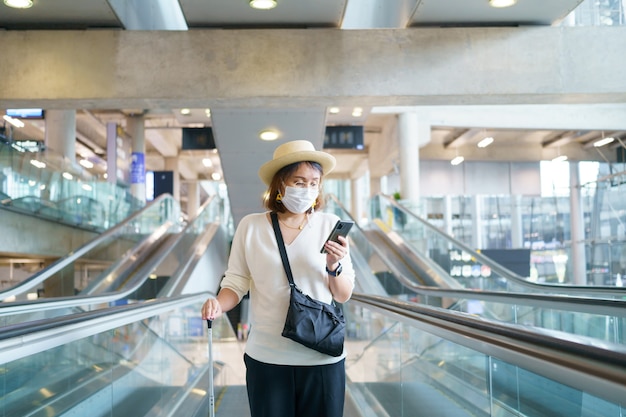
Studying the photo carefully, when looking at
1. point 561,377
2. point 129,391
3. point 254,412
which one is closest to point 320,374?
point 254,412

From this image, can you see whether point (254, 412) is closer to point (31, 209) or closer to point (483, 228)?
point (31, 209)

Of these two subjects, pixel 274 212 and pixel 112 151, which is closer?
pixel 274 212

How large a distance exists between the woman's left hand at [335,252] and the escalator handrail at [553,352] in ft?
1.64

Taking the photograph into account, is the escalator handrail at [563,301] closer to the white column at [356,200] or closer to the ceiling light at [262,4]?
the ceiling light at [262,4]

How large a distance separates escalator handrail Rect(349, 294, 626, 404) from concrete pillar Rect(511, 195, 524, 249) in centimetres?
2598

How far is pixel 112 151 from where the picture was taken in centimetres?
2195

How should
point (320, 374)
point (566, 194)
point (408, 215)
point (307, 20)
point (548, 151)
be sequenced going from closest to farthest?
point (320, 374) → point (307, 20) → point (408, 215) → point (566, 194) → point (548, 151)

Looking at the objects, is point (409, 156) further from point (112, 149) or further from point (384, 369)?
point (384, 369)

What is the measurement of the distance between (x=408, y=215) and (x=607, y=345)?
536 inches

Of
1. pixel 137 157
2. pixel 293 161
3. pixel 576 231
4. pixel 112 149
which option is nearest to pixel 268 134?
pixel 293 161

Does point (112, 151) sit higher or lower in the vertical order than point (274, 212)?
higher

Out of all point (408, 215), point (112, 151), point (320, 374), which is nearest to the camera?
point (320, 374)

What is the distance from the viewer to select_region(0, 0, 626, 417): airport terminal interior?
107 inches

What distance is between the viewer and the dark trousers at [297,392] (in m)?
2.34
